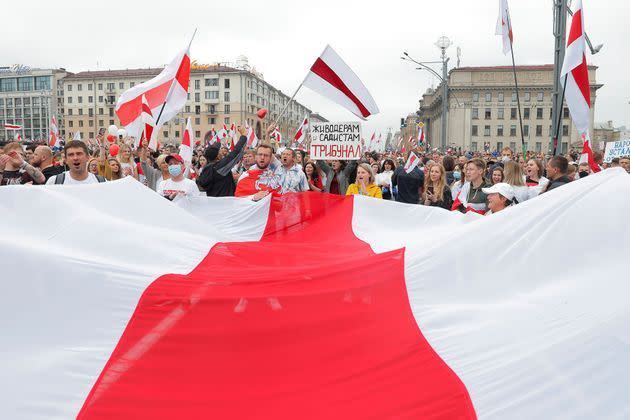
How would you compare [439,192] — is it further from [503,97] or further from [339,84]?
[503,97]

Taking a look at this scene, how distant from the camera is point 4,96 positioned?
124875 mm

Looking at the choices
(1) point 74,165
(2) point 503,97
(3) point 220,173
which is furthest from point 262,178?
(2) point 503,97

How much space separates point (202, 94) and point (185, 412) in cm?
11453

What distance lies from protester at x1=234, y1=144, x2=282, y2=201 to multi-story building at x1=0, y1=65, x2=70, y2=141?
129 metres

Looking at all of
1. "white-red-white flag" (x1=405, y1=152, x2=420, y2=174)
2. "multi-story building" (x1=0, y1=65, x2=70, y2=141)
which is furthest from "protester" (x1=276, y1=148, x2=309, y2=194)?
"multi-story building" (x1=0, y1=65, x2=70, y2=141)

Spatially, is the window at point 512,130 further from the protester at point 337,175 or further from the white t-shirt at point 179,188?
the white t-shirt at point 179,188

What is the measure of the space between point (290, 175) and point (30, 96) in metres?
134

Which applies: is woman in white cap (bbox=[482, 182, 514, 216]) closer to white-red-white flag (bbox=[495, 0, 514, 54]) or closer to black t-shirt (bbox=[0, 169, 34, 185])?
black t-shirt (bbox=[0, 169, 34, 185])

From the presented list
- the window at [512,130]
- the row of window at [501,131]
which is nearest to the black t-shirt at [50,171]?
the row of window at [501,131]

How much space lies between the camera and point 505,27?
41.2ft

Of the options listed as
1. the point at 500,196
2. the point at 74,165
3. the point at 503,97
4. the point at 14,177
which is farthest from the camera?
the point at 503,97

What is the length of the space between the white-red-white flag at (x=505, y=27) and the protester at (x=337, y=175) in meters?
6.43

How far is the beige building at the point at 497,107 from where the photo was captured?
99.7 meters

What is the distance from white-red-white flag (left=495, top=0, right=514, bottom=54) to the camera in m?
12.4
